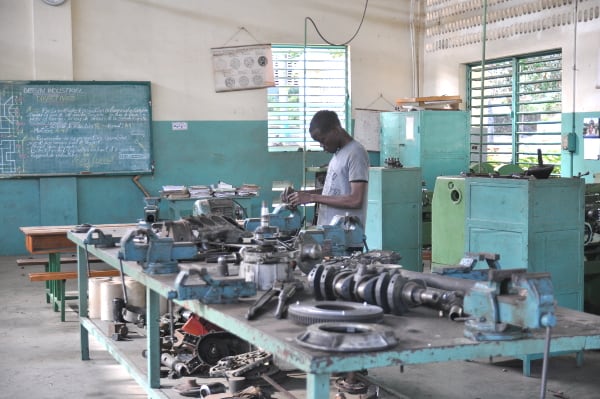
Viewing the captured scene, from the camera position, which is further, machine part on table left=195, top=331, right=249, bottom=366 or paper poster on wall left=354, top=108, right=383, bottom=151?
paper poster on wall left=354, top=108, right=383, bottom=151

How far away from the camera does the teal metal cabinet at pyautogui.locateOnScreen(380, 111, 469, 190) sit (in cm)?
775

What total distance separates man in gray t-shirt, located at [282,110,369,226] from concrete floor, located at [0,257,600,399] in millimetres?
814

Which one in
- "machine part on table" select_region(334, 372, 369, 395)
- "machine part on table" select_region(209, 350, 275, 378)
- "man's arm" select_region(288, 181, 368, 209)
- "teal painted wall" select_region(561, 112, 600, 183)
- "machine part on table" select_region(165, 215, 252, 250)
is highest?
"teal painted wall" select_region(561, 112, 600, 183)

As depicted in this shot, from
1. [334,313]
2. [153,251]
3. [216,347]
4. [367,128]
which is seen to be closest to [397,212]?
[216,347]

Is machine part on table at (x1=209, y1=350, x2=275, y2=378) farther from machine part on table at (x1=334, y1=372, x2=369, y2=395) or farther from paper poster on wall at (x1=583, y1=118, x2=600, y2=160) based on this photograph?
paper poster on wall at (x1=583, y1=118, x2=600, y2=160)

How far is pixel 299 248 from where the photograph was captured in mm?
2727

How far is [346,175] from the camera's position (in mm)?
3824

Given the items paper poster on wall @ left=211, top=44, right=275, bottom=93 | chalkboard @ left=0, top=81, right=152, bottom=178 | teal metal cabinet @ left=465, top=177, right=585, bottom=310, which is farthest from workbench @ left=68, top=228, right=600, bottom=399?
paper poster on wall @ left=211, top=44, right=275, bottom=93

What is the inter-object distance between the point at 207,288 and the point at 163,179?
20.3ft

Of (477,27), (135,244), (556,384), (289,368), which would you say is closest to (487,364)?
(556,384)

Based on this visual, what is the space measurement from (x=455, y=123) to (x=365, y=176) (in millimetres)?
4332

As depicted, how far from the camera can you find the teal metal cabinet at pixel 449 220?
206 inches

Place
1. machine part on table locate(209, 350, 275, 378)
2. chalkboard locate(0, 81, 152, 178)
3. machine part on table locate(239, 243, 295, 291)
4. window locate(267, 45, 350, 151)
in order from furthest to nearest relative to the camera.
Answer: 1. window locate(267, 45, 350, 151)
2. chalkboard locate(0, 81, 152, 178)
3. machine part on table locate(209, 350, 275, 378)
4. machine part on table locate(239, 243, 295, 291)

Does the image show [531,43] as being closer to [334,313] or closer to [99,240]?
[99,240]
